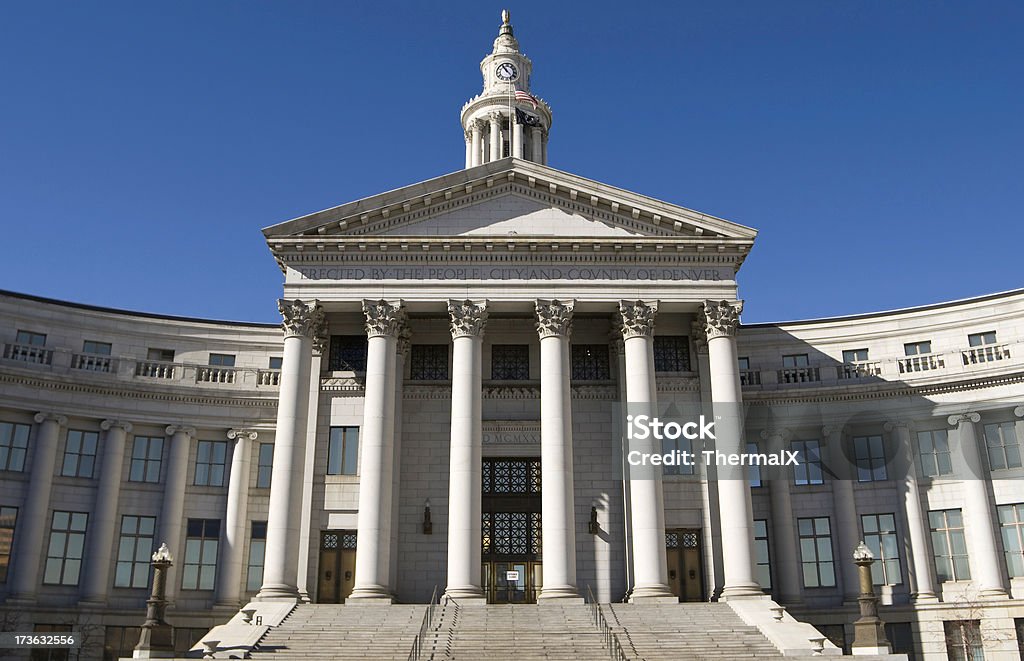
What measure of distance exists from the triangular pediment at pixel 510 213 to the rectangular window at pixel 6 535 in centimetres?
1641

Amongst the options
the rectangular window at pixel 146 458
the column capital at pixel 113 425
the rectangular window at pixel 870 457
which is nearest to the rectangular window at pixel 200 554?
the rectangular window at pixel 146 458

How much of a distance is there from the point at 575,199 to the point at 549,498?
1301cm

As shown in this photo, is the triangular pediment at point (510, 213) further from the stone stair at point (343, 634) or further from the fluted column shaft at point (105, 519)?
the stone stair at point (343, 634)

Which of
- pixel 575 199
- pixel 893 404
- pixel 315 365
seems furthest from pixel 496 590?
pixel 893 404

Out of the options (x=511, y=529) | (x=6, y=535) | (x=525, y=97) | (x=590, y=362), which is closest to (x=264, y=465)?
(x=6, y=535)

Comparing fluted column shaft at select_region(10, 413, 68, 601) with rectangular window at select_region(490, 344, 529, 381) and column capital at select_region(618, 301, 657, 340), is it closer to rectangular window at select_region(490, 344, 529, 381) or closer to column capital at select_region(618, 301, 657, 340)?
rectangular window at select_region(490, 344, 529, 381)

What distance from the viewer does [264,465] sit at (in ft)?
146

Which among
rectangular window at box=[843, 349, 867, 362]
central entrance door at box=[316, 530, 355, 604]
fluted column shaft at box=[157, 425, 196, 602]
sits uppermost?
rectangular window at box=[843, 349, 867, 362]

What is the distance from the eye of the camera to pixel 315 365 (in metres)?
42.8

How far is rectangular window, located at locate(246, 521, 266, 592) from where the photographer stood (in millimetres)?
42656

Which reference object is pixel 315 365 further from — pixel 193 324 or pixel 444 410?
pixel 193 324

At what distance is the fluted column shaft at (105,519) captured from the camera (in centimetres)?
4056

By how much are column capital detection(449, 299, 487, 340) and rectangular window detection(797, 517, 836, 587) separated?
18.0 m

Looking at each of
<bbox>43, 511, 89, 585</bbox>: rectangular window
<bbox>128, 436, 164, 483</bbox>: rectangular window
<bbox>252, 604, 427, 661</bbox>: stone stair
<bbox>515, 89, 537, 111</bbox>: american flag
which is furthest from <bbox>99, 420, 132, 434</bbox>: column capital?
<bbox>515, 89, 537, 111</bbox>: american flag
